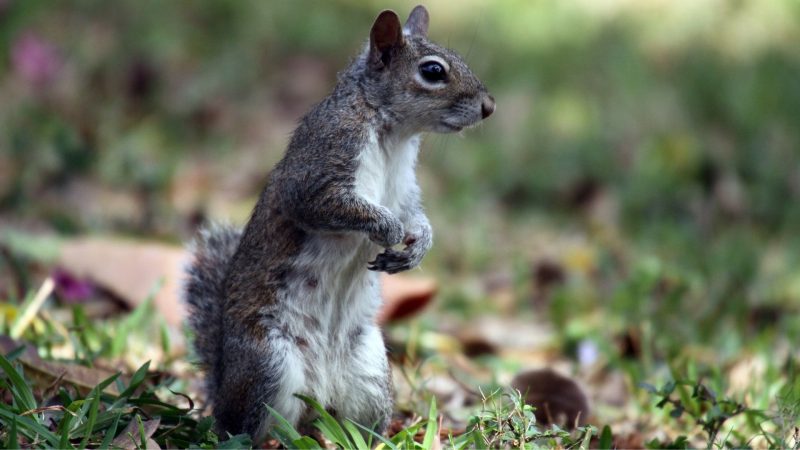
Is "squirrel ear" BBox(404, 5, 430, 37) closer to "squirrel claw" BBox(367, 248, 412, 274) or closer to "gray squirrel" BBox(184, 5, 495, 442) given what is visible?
"gray squirrel" BBox(184, 5, 495, 442)

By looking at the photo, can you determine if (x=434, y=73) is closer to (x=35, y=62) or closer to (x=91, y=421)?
(x=91, y=421)

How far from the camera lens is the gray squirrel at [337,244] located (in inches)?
137

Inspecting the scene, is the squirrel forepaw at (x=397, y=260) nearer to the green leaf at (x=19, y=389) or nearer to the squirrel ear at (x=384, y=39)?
the squirrel ear at (x=384, y=39)

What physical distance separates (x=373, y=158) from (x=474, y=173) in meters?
4.28

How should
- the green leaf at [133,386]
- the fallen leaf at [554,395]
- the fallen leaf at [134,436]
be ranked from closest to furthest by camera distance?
1. the fallen leaf at [134,436]
2. the green leaf at [133,386]
3. the fallen leaf at [554,395]

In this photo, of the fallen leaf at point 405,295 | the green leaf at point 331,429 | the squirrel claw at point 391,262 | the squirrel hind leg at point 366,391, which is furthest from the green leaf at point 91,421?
the fallen leaf at point 405,295

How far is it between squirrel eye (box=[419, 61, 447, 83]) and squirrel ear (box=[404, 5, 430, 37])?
0.30 m

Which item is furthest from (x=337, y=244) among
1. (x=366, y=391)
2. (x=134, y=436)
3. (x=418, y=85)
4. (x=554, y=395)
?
(x=554, y=395)

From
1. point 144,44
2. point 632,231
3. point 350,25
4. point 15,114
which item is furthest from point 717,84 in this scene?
point 15,114

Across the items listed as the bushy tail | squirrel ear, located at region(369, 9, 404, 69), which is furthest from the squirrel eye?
the bushy tail

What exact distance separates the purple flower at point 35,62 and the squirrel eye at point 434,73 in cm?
453

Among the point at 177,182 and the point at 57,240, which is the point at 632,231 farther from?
the point at 57,240

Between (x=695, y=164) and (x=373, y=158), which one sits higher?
(x=695, y=164)

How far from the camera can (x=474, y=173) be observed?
786 cm
